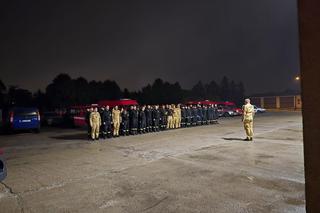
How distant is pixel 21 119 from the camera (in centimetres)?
1955

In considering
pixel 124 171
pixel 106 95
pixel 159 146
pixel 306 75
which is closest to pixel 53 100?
pixel 106 95

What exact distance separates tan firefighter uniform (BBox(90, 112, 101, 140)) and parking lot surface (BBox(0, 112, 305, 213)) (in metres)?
3.80

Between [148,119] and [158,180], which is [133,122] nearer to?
[148,119]

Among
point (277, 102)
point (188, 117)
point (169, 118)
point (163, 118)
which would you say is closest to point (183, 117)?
point (188, 117)

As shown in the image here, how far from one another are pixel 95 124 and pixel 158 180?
9.06m

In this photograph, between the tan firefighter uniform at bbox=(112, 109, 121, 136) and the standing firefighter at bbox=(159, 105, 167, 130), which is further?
the standing firefighter at bbox=(159, 105, 167, 130)

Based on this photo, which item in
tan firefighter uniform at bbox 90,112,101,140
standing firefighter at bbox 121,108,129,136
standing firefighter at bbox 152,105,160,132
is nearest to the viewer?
tan firefighter uniform at bbox 90,112,101,140

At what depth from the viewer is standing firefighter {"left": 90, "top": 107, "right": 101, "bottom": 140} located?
15.3 metres

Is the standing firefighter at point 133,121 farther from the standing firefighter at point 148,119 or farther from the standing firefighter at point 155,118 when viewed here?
the standing firefighter at point 155,118

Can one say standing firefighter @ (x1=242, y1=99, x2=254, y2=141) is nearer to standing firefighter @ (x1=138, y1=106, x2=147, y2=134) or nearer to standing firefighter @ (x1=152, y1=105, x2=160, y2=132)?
standing firefighter @ (x1=138, y1=106, x2=147, y2=134)

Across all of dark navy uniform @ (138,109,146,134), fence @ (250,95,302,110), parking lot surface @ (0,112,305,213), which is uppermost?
fence @ (250,95,302,110)

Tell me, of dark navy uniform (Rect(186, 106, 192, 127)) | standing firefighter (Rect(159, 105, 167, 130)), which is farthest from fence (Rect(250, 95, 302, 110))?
standing firefighter (Rect(159, 105, 167, 130))

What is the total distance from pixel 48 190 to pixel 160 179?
2.51 m

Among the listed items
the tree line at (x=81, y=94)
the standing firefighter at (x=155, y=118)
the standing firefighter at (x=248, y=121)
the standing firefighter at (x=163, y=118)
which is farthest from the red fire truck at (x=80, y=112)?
the tree line at (x=81, y=94)
